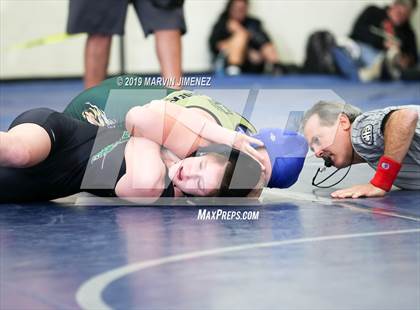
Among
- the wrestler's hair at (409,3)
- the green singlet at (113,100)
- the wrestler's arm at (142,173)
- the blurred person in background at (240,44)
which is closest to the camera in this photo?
the wrestler's arm at (142,173)

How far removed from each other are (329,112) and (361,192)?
0.36 metres

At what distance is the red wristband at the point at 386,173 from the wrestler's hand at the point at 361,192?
18 mm

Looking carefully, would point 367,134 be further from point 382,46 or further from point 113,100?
point 382,46

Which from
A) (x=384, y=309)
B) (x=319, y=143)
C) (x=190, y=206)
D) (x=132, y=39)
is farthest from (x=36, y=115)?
(x=132, y=39)

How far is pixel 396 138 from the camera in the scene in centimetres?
348

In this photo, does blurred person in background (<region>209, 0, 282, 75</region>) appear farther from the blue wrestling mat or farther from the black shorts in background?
the blue wrestling mat

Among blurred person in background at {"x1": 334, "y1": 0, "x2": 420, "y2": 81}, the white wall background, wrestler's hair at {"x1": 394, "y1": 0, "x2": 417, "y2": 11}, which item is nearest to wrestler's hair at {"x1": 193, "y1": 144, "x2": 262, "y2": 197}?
the white wall background

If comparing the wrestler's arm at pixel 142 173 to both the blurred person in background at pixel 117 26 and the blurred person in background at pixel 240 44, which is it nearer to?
the blurred person in background at pixel 117 26

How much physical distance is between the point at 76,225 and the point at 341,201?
995 millimetres

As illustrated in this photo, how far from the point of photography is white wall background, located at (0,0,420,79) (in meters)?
9.42

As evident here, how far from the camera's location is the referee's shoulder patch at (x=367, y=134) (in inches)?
140

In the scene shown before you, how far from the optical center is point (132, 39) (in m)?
9.98

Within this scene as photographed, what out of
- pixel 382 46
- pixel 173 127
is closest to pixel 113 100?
pixel 173 127

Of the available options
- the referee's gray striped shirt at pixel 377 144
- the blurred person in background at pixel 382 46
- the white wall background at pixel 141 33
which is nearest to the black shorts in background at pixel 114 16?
the referee's gray striped shirt at pixel 377 144
